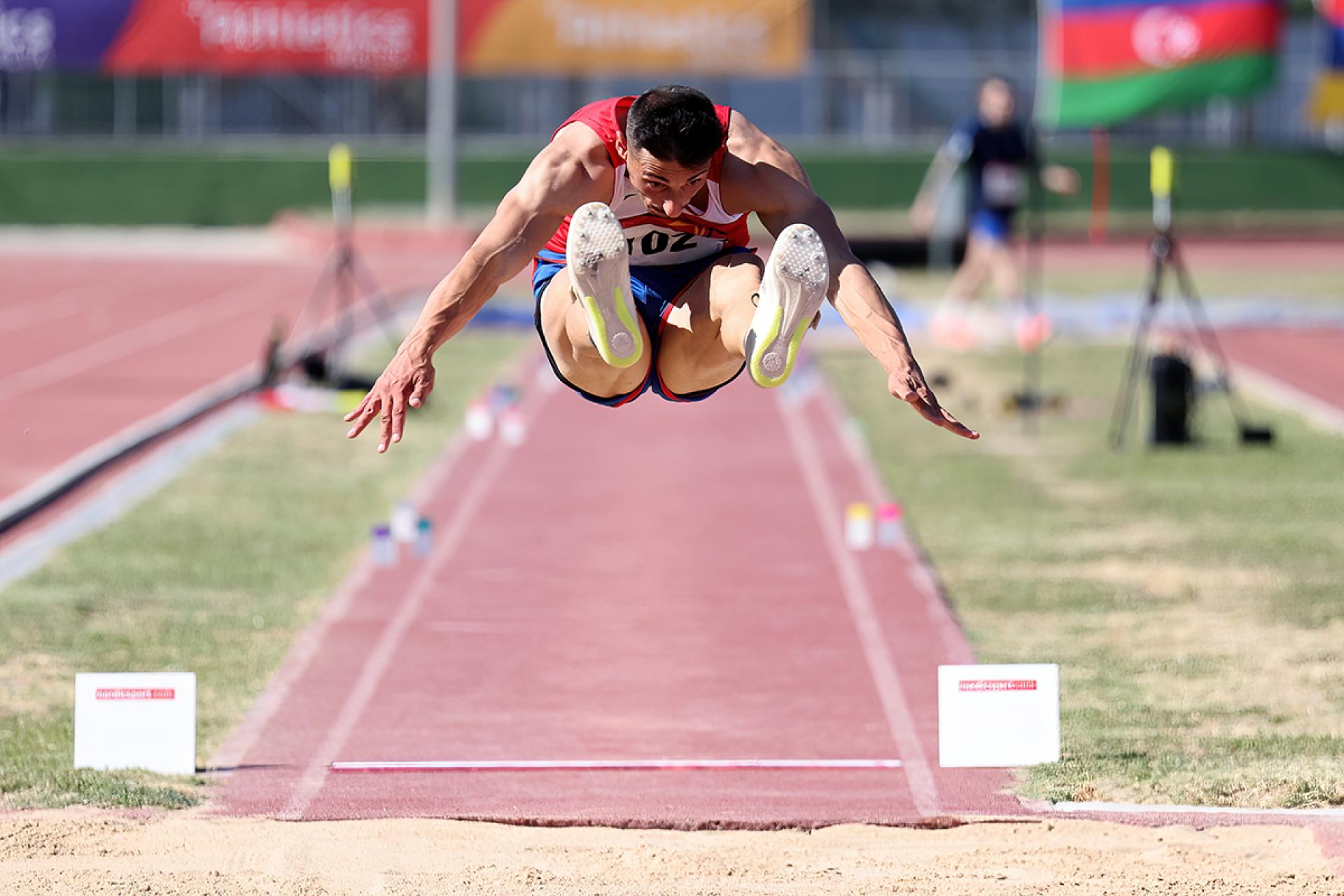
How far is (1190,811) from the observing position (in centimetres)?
562

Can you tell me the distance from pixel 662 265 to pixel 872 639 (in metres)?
2.40

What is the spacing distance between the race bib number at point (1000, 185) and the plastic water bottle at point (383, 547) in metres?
7.96

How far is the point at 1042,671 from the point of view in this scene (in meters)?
5.77

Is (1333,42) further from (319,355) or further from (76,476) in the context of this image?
(76,476)

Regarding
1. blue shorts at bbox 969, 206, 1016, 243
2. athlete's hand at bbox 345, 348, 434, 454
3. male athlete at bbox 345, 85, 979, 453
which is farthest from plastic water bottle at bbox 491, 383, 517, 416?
athlete's hand at bbox 345, 348, 434, 454

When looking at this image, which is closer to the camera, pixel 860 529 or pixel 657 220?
pixel 657 220

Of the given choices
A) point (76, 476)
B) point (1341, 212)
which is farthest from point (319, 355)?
point (1341, 212)

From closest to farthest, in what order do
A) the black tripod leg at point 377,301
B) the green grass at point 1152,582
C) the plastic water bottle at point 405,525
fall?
1. the green grass at point 1152,582
2. the plastic water bottle at point 405,525
3. the black tripod leg at point 377,301

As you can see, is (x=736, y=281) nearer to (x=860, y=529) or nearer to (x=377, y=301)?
(x=860, y=529)

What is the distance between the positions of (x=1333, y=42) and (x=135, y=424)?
1938cm

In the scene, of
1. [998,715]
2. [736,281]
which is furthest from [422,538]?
[998,715]

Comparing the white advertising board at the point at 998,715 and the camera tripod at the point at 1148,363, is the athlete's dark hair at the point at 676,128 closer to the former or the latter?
the white advertising board at the point at 998,715

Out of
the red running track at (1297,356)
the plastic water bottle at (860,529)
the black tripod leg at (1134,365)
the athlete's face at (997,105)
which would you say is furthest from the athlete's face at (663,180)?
the athlete's face at (997,105)

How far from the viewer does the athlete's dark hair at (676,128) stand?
5.09 meters
